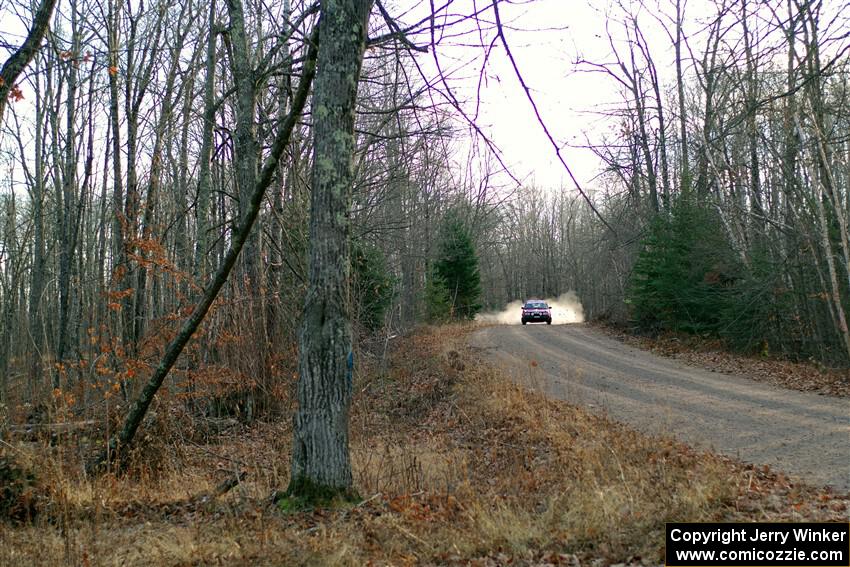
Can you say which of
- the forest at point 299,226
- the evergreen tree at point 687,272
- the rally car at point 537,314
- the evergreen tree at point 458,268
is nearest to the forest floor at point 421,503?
the forest at point 299,226

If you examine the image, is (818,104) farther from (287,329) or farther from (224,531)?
(224,531)

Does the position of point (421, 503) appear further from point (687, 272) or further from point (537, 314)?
point (537, 314)

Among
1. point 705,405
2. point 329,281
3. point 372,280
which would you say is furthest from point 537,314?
point 329,281

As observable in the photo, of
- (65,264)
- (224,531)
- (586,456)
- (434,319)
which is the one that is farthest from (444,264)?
(224,531)

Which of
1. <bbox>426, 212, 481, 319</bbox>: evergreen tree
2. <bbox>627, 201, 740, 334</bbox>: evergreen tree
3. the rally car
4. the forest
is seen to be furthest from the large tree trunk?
the rally car

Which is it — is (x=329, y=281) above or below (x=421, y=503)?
above

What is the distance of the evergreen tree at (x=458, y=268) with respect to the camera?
34.4m

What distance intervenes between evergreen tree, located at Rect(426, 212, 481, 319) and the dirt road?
14.4 meters

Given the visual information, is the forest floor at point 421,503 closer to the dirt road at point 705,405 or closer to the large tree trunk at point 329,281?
the large tree trunk at point 329,281

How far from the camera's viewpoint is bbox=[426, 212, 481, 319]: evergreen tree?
113 feet

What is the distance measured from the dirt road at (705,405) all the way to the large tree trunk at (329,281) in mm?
5348

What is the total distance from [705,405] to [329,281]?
9.13 m

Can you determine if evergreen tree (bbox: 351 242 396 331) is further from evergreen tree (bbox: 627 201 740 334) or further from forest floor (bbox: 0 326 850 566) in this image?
evergreen tree (bbox: 627 201 740 334)

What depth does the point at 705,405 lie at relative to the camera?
11531 mm
